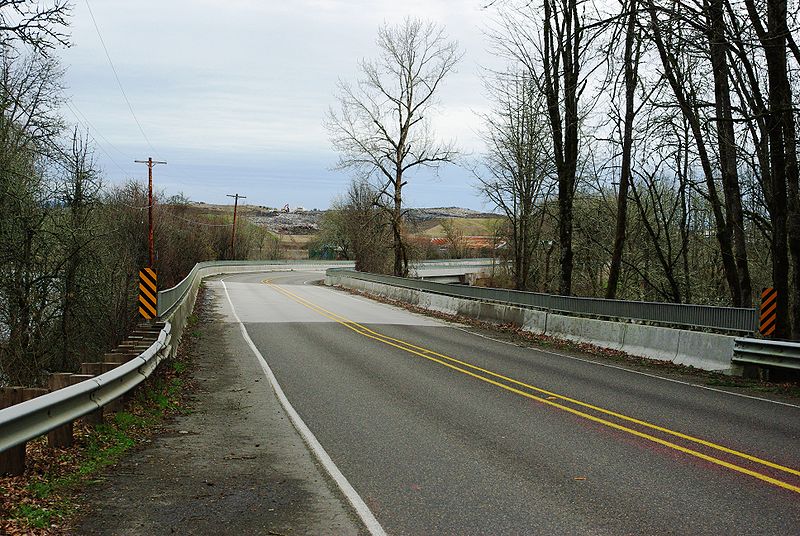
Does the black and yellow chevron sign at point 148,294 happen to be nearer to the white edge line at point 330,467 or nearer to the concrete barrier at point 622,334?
the white edge line at point 330,467

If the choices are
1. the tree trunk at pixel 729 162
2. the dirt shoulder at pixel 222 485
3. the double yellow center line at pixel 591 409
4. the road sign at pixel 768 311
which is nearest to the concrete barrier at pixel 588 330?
the road sign at pixel 768 311

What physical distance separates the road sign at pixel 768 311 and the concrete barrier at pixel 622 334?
1252mm

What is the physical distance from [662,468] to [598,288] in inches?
1551

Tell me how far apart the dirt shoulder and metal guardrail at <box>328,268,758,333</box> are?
9.06 metres

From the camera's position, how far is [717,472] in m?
6.93

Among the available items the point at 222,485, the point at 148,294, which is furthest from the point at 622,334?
the point at 222,485

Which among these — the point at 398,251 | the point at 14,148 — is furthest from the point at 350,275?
the point at 14,148

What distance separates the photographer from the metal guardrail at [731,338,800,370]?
12.7 meters

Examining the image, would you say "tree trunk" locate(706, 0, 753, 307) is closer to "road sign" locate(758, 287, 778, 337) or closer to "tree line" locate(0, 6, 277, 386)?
"road sign" locate(758, 287, 778, 337)

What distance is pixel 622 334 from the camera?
17703 mm

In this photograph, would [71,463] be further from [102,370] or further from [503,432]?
[503,432]

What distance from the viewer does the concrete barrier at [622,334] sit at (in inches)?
576

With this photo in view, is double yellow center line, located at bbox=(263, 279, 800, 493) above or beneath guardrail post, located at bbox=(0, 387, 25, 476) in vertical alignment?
beneath

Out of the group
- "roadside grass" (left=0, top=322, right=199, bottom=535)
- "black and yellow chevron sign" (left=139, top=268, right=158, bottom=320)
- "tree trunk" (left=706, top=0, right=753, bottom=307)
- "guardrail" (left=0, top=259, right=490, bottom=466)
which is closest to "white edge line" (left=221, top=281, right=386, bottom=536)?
"roadside grass" (left=0, top=322, right=199, bottom=535)
